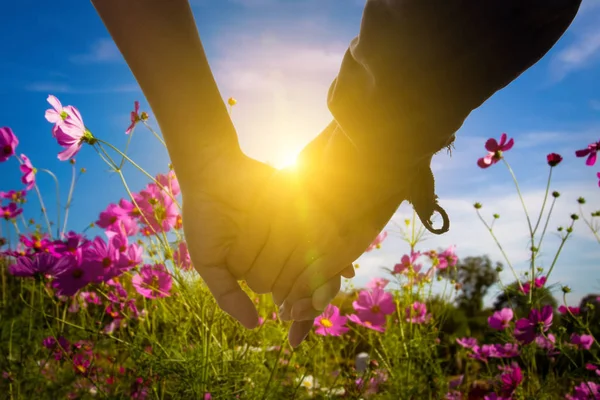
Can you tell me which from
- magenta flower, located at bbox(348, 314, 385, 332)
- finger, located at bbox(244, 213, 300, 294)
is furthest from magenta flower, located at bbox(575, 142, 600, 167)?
finger, located at bbox(244, 213, 300, 294)

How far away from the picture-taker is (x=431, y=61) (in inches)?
24.5

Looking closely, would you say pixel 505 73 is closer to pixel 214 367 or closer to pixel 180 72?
pixel 180 72

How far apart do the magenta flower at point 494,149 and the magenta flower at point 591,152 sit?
0.26 metres

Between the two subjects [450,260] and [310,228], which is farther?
[450,260]

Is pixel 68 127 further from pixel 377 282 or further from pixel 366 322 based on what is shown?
pixel 377 282

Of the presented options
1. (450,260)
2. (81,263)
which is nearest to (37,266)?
(81,263)

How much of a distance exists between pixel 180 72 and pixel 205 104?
61 millimetres

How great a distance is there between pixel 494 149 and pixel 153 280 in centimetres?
125

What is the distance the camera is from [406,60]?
630mm

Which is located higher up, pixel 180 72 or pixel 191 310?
pixel 180 72

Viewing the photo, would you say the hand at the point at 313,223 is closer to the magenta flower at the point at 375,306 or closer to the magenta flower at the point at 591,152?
the magenta flower at the point at 375,306

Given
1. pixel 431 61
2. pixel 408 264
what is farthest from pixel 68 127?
pixel 408 264

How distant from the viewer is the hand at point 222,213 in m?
0.81

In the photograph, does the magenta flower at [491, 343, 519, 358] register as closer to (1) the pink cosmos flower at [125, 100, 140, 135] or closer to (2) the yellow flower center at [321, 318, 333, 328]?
(2) the yellow flower center at [321, 318, 333, 328]
